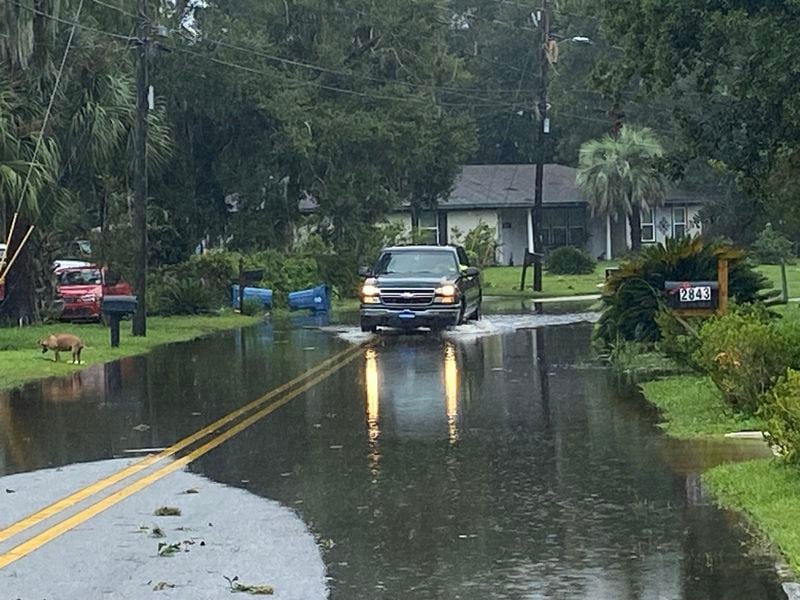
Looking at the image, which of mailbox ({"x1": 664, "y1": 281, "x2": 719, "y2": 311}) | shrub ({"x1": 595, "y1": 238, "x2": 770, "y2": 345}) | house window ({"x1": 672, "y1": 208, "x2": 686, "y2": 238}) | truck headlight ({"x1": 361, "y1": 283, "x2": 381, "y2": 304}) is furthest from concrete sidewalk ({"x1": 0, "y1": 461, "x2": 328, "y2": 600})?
house window ({"x1": 672, "y1": 208, "x2": 686, "y2": 238})

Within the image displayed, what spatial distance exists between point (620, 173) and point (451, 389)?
166ft

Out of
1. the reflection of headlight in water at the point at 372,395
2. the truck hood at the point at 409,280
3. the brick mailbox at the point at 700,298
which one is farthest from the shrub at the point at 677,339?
the truck hood at the point at 409,280

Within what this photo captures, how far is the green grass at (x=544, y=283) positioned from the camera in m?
49.6

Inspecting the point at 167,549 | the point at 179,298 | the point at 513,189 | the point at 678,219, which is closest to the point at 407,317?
the point at 179,298

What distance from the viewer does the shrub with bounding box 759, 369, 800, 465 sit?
1103 centimetres

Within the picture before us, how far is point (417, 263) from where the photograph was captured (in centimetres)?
3131

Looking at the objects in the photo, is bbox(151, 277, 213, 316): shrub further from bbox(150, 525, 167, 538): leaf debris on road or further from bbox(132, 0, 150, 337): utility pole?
bbox(150, 525, 167, 538): leaf debris on road

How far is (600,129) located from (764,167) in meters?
57.3

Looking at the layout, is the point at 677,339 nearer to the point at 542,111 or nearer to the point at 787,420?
the point at 787,420

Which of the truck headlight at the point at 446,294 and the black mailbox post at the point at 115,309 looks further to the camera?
the truck headlight at the point at 446,294

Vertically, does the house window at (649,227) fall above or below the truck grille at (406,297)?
above

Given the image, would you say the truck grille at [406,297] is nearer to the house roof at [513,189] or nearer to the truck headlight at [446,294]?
the truck headlight at [446,294]

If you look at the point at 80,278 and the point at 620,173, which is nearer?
the point at 80,278

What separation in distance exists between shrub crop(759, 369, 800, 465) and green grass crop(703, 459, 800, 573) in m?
0.23
